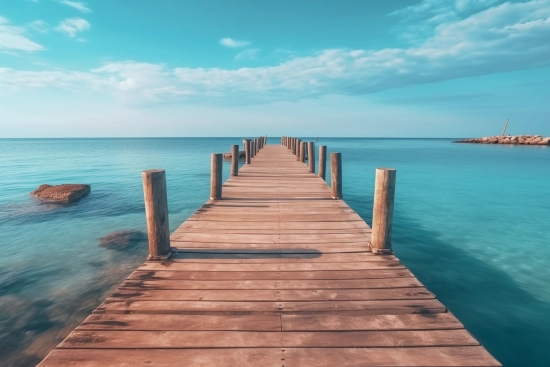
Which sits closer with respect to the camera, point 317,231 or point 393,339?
point 393,339

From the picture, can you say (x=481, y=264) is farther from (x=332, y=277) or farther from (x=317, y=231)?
(x=332, y=277)

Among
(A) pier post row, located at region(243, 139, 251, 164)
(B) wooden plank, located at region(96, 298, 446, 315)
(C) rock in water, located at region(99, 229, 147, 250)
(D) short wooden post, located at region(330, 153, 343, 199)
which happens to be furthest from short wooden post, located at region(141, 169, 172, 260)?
(A) pier post row, located at region(243, 139, 251, 164)

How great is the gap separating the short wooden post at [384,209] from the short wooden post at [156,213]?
3.04 meters

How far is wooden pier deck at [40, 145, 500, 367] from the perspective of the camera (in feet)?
7.72

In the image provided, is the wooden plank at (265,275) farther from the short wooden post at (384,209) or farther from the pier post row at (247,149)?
the pier post row at (247,149)

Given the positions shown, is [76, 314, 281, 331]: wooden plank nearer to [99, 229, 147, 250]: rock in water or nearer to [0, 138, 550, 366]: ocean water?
[0, 138, 550, 366]: ocean water

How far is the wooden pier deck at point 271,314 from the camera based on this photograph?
235 cm

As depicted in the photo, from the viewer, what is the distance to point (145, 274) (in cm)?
361

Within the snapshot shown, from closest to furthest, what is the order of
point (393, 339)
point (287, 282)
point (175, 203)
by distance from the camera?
point (393, 339) < point (287, 282) < point (175, 203)

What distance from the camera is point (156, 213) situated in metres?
4.00

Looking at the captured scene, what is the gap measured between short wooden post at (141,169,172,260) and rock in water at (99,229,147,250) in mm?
5219

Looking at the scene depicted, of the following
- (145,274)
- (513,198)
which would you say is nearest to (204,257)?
(145,274)

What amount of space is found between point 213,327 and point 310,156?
11085mm

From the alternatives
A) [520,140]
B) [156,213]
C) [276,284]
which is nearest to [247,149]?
[156,213]
